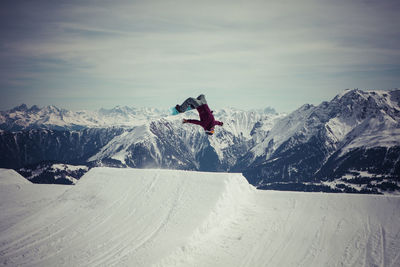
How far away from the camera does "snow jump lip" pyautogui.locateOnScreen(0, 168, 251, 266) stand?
3653cm

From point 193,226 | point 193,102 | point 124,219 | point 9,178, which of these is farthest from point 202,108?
point 9,178

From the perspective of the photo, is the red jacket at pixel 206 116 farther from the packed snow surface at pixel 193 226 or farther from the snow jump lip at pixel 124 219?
the snow jump lip at pixel 124 219

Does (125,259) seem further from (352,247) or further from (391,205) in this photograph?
(391,205)

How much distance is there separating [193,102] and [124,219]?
115 feet

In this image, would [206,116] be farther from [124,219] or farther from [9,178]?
[9,178]

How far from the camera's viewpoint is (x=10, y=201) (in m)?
57.6

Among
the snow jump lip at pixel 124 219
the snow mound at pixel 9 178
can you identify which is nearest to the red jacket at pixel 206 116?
the snow jump lip at pixel 124 219

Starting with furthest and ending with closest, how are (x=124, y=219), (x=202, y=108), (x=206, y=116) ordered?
(x=124, y=219) → (x=206, y=116) → (x=202, y=108)

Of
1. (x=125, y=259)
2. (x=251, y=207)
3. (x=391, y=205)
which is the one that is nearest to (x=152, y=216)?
(x=125, y=259)

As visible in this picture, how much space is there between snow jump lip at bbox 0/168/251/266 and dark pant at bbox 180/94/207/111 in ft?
81.0

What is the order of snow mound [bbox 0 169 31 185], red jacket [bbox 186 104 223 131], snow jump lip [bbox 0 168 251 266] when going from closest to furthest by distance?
red jacket [bbox 186 104 223 131], snow jump lip [bbox 0 168 251 266], snow mound [bbox 0 169 31 185]

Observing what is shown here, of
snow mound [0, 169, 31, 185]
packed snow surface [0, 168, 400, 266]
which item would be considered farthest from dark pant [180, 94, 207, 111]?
snow mound [0, 169, 31, 185]

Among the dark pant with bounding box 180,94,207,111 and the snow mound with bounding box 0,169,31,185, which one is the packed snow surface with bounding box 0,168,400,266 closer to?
the snow mound with bounding box 0,169,31,185

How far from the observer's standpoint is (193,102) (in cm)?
1583
